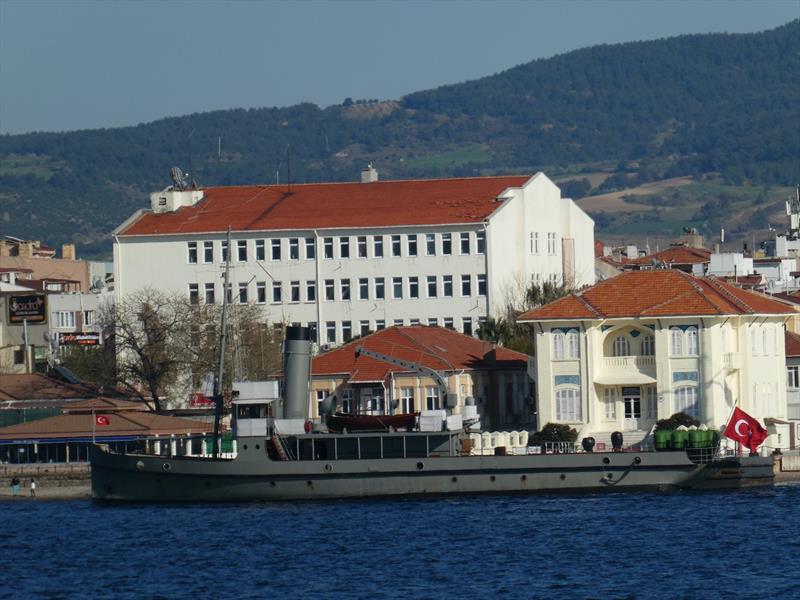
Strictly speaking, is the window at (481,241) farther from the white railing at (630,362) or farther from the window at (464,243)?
the white railing at (630,362)

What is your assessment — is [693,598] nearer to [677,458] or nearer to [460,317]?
[677,458]

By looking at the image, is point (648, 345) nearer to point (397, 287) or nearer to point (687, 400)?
point (687, 400)

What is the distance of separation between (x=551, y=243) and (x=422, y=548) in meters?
61.5

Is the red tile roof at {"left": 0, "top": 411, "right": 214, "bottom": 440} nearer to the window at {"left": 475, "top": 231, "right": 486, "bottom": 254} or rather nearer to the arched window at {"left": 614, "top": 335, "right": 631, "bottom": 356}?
the arched window at {"left": 614, "top": 335, "right": 631, "bottom": 356}

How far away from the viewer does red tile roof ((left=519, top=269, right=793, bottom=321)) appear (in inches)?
3334

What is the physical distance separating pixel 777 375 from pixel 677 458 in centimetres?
1535

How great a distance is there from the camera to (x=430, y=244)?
371 feet

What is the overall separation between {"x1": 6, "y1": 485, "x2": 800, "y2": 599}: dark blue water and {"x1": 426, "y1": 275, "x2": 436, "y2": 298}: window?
129 feet

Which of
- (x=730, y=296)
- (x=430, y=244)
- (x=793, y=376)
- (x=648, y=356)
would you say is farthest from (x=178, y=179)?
(x=730, y=296)

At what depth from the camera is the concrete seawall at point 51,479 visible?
82188 mm

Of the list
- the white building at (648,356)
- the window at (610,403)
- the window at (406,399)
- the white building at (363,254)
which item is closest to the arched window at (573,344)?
the white building at (648,356)

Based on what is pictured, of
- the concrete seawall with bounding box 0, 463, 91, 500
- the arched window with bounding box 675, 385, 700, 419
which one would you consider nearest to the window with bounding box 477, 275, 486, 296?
the arched window with bounding box 675, 385, 700, 419

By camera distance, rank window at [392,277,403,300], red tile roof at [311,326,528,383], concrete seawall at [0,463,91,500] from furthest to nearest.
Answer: window at [392,277,403,300] < red tile roof at [311,326,528,383] < concrete seawall at [0,463,91,500]

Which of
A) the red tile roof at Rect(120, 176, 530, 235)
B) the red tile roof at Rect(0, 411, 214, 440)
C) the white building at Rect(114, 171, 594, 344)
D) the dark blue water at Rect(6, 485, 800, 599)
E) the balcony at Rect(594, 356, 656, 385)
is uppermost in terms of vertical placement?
the red tile roof at Rect(120, 176, 530, 235)
